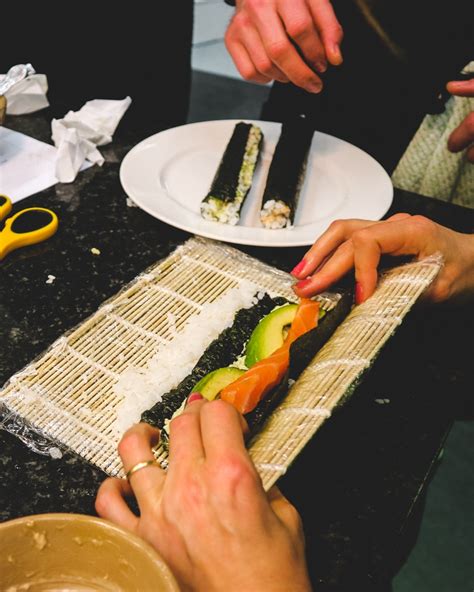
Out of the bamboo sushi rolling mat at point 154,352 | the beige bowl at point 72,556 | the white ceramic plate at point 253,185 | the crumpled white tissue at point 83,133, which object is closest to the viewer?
the beige bowl at point 72,556

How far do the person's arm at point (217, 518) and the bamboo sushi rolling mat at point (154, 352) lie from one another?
0.16ft

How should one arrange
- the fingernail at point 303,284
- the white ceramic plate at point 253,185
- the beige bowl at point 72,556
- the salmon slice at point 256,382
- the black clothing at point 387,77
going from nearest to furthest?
the beige bowl at point 72,556 < the salmon slice at point 256,382 < the fingernail at point 303,284 < the white ceramic plate at point 253,185 < the black clothing at point 387,77

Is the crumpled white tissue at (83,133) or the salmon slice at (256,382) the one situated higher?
the salmon slice at (256,382)

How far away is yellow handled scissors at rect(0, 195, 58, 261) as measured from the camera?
134 centimetres

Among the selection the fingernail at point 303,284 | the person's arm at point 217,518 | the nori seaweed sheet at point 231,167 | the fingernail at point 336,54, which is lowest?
the nori seaweed sheet at point 231,167

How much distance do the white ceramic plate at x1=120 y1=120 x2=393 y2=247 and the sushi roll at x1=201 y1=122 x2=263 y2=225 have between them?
1.6 inches

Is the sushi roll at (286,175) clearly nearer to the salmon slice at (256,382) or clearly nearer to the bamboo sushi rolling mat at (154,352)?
the bamboo sushi rolling mat at (154,352)

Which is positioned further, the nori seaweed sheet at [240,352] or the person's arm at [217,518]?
the nori seaweed sheet at [240,352]

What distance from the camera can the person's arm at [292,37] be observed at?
1438 mm

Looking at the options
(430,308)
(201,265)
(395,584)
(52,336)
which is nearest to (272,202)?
(201,265)

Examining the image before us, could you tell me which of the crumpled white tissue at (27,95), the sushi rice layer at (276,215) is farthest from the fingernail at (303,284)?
the crumpled white tissue at (27,95)

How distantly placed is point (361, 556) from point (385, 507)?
0.09 meters

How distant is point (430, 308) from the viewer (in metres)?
1.24

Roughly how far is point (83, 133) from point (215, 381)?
117cm
